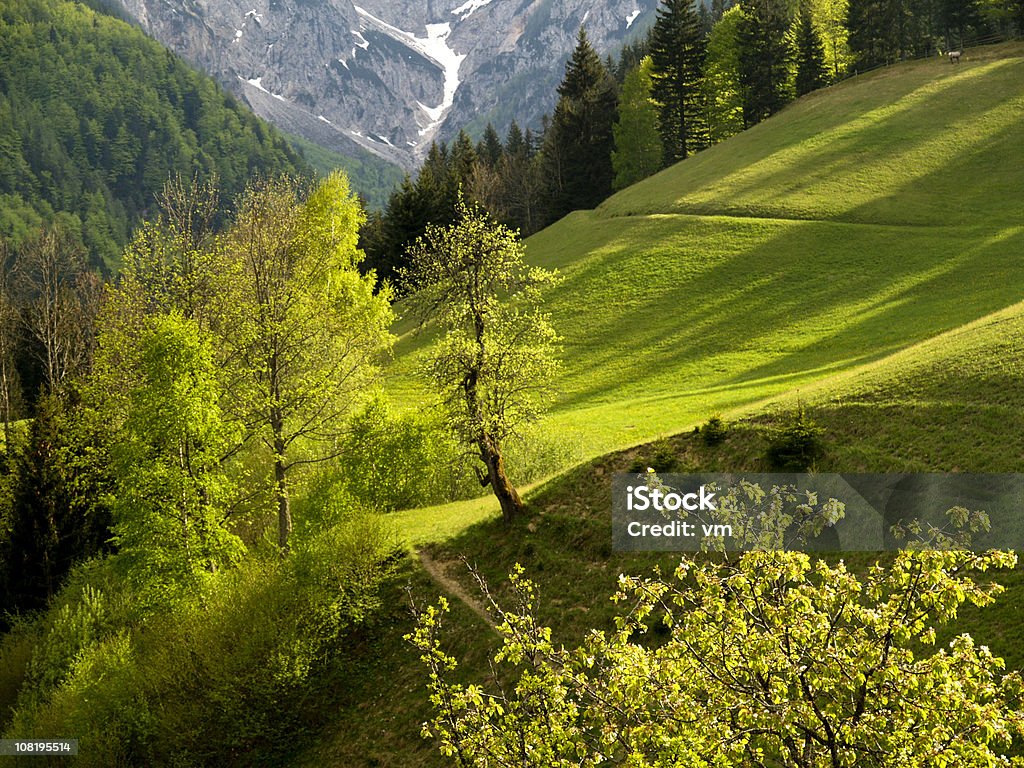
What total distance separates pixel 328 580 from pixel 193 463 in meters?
7.29

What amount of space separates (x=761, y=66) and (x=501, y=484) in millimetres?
81782

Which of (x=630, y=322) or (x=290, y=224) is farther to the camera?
(x=630, y=322)

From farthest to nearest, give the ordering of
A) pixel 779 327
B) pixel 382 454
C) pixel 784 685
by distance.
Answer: pixel 779 327 < pixel 382 454 < pixel 784 685

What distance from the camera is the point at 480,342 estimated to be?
3184 cm

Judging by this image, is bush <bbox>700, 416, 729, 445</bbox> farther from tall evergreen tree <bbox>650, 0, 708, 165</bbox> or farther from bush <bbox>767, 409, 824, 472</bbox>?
tall evergreen tree <bbox>650, 0, 708, 165</bbox>

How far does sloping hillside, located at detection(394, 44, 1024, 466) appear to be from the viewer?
44.2 meters

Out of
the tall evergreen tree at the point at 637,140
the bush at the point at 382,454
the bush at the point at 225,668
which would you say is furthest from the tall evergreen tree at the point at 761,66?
the bush at the point at 225,668

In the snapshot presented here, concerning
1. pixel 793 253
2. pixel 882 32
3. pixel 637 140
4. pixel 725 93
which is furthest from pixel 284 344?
pixel 882 32

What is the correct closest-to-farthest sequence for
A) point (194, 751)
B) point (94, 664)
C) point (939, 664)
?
point (939, 664) → point (194, 751) → point (94, 664)

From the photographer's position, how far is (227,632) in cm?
2989

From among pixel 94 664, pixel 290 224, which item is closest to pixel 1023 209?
pixel 290 224

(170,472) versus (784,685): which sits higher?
(170,472)

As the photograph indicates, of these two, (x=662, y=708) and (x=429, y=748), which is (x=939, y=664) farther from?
(x=429, y=748)

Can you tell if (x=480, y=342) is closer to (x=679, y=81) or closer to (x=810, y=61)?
(x=679, y=81)
